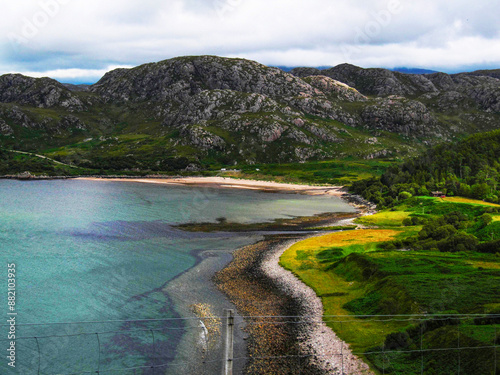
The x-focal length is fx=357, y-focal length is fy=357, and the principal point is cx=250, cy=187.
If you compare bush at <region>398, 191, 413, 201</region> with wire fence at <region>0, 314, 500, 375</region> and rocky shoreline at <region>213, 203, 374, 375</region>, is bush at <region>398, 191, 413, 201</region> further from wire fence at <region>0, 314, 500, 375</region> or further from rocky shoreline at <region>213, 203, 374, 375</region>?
wire fence at <region>0, 314, 500, 375</region>

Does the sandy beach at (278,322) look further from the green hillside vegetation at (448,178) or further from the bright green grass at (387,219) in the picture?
the green hillside vegetation at (448,178)

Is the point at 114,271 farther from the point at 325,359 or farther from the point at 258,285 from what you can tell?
the point at 325,359

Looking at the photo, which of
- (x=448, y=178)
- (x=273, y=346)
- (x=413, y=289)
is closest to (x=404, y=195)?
(x=448, y=178)

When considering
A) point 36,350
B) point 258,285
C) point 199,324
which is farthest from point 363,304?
point 36,350

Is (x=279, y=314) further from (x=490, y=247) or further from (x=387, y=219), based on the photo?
(x=387, y=219)

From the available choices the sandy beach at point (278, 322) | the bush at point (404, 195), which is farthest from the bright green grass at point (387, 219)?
the sandy beach at point (278, 322)

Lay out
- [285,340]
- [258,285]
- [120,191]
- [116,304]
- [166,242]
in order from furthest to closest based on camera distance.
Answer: [120,191] → [166,242] → [258,285] → [116,304] → [285,340]
